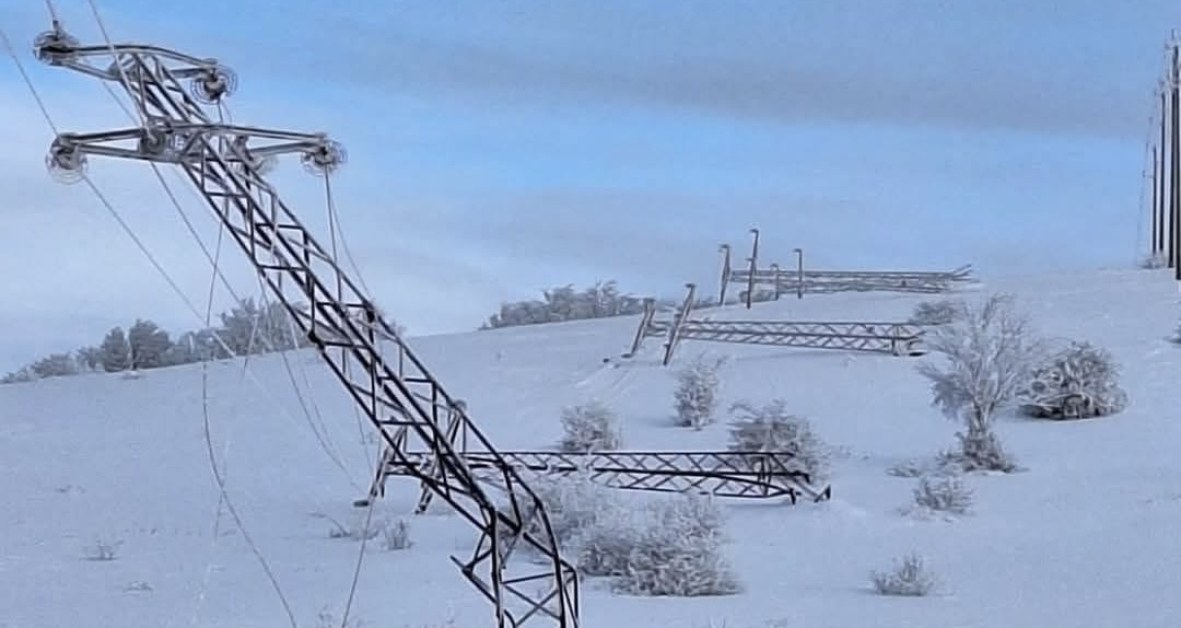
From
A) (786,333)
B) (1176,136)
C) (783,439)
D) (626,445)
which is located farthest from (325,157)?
(1176,136)

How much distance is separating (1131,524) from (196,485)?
28.2 ft

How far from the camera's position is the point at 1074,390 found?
52.5ft

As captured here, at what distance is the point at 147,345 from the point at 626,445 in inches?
663

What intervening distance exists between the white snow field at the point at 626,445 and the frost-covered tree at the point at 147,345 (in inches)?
191

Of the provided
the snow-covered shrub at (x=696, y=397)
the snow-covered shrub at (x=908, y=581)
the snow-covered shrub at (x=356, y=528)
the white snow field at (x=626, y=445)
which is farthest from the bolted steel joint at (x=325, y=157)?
the snow-covered shrub at (x=696, y=397)

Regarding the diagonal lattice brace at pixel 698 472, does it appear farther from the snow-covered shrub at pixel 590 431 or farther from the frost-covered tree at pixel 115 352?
the frost-covered tree at pixel 115 352

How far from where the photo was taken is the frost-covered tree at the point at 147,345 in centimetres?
2988

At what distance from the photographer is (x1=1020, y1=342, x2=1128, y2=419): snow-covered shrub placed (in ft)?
52.7

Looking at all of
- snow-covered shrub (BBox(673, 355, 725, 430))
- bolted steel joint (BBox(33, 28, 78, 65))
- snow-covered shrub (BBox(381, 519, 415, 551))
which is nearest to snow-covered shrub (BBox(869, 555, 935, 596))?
snow-covered shrub (BBox(381, 519, 415, 551))

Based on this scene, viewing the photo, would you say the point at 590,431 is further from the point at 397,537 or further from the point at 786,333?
the point at 786,333

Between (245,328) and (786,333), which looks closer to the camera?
(245,328)

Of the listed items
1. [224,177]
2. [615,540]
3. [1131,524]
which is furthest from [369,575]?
[224,177]

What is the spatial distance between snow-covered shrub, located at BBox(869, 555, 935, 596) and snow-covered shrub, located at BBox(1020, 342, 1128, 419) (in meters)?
7.33

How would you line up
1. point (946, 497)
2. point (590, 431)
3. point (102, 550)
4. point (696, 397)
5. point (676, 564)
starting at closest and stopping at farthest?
point (676, 564)
point (102, 550)
point (946, 497)
point (590, 431)
point (696, 397)
